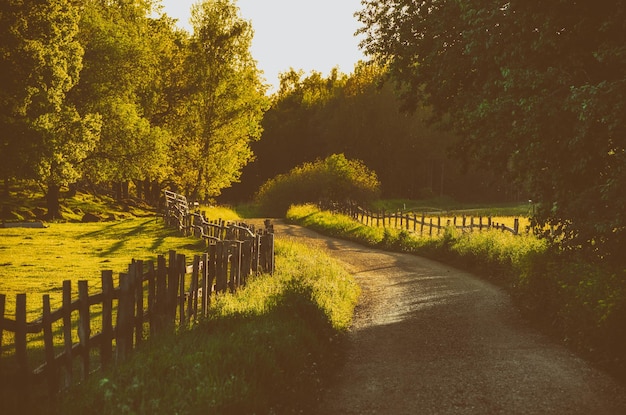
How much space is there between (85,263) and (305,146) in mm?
63566

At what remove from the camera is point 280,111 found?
9188 centimetres

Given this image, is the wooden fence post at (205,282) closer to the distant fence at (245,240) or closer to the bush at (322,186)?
the distant fence at (245,240)

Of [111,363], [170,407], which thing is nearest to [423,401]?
[170,407]

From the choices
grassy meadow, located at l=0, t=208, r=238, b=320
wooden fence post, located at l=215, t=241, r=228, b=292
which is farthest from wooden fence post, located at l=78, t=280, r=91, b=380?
grassy meadow, located at l=0, t=208, r=238, b=320

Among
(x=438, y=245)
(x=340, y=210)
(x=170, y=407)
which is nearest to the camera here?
(x=170, y=407)

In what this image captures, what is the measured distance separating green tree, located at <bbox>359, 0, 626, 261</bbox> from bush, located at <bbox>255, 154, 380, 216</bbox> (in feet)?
126

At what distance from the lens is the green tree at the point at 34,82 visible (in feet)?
91.1

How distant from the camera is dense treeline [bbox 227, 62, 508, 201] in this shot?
7725 cm

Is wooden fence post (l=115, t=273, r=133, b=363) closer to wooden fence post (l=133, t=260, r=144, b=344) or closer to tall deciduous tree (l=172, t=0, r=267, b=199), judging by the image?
wooden fence post (l=133, t=260, r=144, b=344)

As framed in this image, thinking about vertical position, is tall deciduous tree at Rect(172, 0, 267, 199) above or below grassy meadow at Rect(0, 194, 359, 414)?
above

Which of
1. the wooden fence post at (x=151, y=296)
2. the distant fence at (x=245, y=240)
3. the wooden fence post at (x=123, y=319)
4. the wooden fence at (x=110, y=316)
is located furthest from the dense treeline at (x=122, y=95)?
the wooden fence post at (x=123, y=319)

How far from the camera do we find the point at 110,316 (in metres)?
9.35

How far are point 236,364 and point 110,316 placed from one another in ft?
7.18

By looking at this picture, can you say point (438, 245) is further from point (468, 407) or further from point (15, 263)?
point (468, 407)
